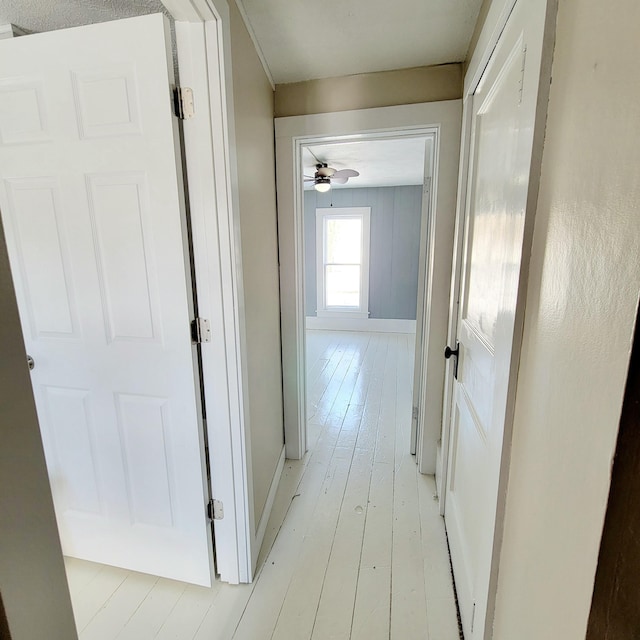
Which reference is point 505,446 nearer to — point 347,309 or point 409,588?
point 409,588

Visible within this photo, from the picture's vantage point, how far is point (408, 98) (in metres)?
1.76

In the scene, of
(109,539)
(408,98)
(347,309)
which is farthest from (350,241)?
(109,539)

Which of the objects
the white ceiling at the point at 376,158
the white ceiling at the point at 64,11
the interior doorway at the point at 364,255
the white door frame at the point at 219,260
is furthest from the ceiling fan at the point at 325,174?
the white door frame at the point at 219,260

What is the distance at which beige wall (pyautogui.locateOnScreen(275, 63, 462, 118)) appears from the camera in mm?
1713

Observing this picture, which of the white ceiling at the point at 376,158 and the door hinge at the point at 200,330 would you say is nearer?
the door hinge at the point at 200,330

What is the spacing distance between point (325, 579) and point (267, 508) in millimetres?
456

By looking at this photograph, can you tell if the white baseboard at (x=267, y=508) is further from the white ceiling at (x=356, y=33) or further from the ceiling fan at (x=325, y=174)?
the ceiling fan at (x=325, y=174)

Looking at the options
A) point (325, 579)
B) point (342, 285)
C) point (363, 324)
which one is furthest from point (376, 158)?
point (325, 579)

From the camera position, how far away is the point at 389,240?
5.47 meters

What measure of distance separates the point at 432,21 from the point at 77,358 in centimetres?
202

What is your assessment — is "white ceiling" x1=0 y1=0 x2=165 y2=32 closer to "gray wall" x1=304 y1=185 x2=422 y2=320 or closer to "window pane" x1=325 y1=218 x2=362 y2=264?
"gray wall" x1=304 y1=185 x2=422 y2=320

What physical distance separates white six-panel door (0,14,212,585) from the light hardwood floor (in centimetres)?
12

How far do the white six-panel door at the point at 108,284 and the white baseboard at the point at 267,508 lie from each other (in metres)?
0.24

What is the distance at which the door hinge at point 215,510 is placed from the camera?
1.37 m
